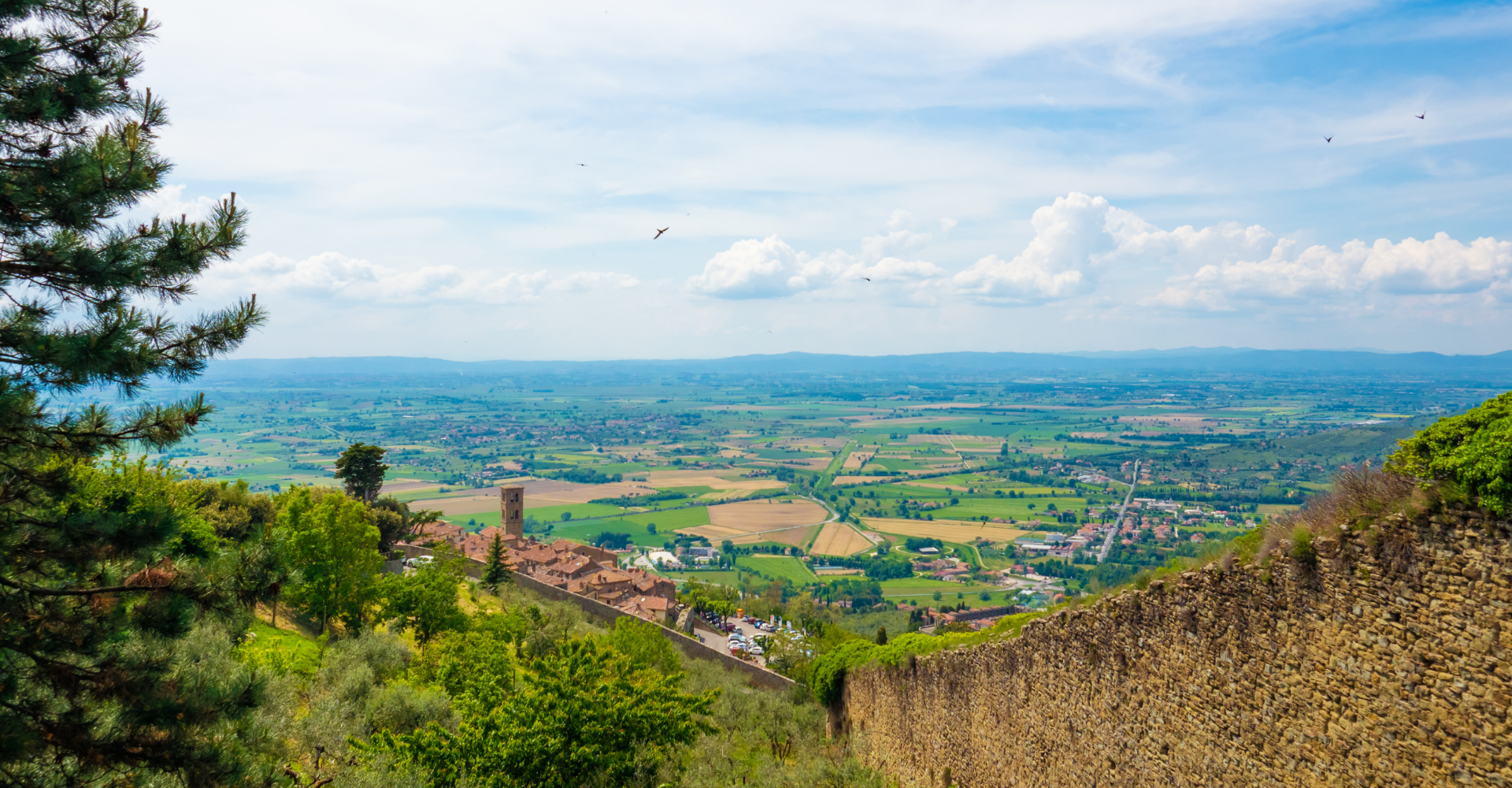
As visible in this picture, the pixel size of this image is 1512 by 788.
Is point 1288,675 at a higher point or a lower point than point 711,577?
higher

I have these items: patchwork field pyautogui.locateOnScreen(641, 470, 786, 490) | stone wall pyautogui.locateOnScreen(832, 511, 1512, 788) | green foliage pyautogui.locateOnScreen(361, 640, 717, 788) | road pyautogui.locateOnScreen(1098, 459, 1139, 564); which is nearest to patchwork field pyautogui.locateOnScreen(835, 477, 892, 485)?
patchwork field pyautogui.locateOnScreen(641, 470, 786, 490)

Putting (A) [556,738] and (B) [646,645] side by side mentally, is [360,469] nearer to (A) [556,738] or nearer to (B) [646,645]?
(B) [646,645]

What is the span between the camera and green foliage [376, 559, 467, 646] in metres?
22.1

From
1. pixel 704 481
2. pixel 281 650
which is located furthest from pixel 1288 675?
pixel 704 481

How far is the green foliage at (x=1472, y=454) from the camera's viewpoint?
5.03 metres

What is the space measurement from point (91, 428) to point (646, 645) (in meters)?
19.3

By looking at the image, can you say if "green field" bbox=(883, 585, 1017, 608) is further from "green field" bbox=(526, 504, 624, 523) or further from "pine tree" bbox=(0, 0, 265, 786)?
"pine tree" bbox=(0, 0, 265, 786)

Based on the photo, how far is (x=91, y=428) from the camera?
5.75 meters

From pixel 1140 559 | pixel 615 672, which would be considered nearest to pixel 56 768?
pixel 615 672

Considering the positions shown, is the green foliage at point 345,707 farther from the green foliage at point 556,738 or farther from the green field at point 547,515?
the green field at point 547,515

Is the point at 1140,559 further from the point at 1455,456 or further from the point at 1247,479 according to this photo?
the point at 1455,456

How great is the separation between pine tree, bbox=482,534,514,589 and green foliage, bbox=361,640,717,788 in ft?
82.2

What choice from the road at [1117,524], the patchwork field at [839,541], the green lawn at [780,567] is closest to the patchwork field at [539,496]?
the green lawn at [780,567]

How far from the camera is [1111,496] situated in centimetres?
11319
